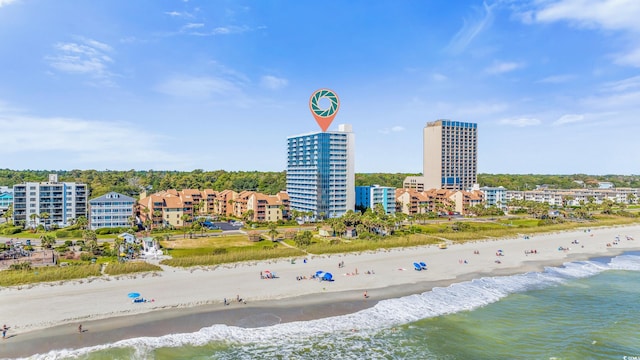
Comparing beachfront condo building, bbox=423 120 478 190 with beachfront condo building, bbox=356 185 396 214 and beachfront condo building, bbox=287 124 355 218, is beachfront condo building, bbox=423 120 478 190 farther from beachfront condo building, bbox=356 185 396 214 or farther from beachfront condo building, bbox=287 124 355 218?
beachfront condo building, bbox=287 124 355 218

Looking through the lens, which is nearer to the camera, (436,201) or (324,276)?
(324,276)

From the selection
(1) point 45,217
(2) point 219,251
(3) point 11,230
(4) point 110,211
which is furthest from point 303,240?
(3) point 11,230

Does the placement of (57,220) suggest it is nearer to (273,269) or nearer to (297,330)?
(273,269)

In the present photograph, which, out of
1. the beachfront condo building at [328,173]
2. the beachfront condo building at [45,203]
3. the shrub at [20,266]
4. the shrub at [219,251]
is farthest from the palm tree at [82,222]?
the beachfront condo building at [328,173]

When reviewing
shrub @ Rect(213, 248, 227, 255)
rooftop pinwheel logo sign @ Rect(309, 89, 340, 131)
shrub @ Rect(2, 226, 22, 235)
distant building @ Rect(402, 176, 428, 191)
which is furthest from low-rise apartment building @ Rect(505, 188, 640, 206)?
shrub @ Rect(2, 226, 22, 235)

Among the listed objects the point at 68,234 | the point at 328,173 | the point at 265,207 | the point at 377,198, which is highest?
the point at 328,173

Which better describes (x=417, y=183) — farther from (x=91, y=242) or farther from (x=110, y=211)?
(x=91, y=242)
